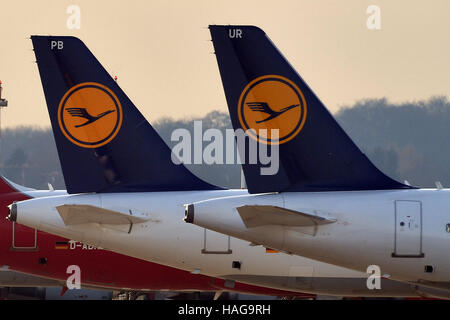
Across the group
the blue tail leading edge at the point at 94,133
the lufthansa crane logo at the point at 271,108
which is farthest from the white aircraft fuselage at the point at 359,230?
the blue tail leading edge at the point at 94,133

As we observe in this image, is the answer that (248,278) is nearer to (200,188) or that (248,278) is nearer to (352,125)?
(200,188)

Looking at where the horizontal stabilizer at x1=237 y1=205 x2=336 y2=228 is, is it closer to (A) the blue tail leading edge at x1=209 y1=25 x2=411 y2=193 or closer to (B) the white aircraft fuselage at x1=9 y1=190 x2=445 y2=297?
(A) the blue tail leading edge at x1=209 y1=25 x2=411 y2=193

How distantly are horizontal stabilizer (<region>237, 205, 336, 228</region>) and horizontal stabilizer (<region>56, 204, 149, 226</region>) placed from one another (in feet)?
14.8

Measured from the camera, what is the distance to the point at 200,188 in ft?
93.4

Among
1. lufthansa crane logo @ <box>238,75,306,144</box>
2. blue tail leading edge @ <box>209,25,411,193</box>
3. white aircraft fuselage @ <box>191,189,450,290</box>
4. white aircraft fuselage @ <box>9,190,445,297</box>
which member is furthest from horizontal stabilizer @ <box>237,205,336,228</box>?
white aircraft fuselage @ <box>9,190,445,297</box>

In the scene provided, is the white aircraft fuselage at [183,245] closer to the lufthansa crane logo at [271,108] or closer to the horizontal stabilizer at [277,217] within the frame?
the horizontal stabilizer at [277,217]

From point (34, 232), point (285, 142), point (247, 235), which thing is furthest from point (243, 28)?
point (34, 232)

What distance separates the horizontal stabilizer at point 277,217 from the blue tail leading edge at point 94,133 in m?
6.17

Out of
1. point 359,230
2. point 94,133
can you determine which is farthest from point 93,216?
point 359,230

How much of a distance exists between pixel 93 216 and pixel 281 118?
567 cm

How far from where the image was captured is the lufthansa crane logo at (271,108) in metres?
23.6

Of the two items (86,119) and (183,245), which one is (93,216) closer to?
(183,245)
